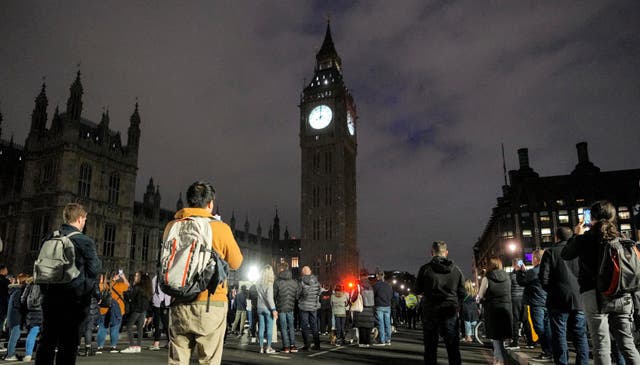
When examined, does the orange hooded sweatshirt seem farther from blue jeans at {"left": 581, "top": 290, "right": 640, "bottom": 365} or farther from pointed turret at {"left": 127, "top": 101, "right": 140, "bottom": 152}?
pointed turret at {"left": 127, "top": 101, "right": 140, "bottom": 152}

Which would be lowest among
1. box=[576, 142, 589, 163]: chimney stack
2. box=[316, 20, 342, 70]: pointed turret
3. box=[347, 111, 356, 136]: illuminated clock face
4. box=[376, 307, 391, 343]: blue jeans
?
box=[376, 307, 391, 343]: blue jeans

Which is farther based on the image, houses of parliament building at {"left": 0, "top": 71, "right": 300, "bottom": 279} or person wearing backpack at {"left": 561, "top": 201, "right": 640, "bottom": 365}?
houses of parliament building at {"left": 0, "top": 71, "right": 300, "bottom": 279}

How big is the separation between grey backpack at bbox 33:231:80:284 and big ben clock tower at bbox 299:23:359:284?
66068 millimetres

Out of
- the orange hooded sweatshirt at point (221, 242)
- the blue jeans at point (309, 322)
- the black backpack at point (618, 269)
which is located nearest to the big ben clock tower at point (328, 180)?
the blue jeans at point (309, 322)

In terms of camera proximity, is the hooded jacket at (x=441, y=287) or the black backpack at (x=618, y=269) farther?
the hooded jacket at (x=441, y=287)

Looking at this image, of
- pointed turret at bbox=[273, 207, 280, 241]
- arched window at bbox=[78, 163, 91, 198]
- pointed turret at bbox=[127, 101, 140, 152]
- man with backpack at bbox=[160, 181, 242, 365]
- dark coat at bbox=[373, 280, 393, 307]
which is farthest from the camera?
pointed turret at bbox=[273, 207, 280, 241]

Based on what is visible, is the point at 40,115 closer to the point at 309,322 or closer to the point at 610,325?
the point at 309,322

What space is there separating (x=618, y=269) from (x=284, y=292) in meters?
6.96

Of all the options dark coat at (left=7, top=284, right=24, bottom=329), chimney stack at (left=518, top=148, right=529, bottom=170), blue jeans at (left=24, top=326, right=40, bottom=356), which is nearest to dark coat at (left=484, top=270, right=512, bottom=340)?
blue jeans at (left=24, top=326, right=40, bottom=356)

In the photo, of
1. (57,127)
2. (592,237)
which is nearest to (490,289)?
(592,237)

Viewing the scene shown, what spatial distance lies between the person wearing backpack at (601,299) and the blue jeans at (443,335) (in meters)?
1.49

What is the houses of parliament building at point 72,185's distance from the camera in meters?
36.8

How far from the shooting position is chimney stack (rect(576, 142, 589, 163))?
2726 inches

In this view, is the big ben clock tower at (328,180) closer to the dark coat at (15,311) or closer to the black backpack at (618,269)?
the dark coat at (15,311)
